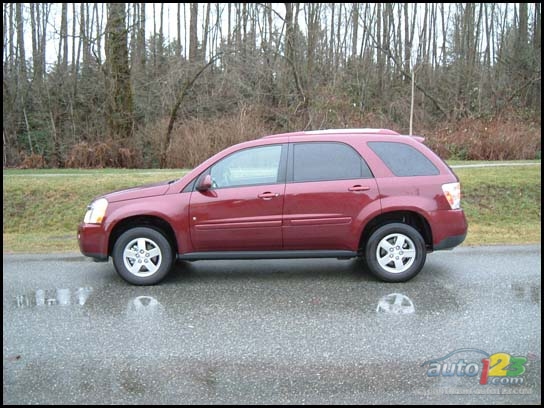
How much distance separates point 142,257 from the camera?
20.3 feet

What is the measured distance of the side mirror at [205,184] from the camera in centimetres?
611

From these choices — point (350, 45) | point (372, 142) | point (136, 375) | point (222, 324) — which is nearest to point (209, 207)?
point (222, 324)

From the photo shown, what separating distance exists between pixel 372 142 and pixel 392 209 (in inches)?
34.4

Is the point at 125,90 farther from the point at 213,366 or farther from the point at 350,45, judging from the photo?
the point at 213,366

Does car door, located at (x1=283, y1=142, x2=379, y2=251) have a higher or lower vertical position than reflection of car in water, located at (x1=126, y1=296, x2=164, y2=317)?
higher

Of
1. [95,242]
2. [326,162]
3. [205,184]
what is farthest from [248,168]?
[95,242]

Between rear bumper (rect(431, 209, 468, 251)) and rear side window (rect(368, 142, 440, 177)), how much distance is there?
20.1 inches

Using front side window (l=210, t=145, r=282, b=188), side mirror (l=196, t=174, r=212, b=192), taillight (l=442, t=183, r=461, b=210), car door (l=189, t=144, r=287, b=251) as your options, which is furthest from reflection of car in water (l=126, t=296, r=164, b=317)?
taillight (l=442, t=183, r=461, b=210)

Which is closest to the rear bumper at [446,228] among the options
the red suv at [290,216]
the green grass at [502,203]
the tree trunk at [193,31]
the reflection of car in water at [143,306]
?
the red suv at [290,216]

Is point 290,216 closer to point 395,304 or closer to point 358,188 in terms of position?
point 358,188

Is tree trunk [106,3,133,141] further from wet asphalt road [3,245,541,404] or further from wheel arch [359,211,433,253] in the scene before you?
wheel arch [359,211,433,253]

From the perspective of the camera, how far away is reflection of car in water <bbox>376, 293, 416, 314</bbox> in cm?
519

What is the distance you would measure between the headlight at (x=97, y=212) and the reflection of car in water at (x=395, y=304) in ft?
10.9

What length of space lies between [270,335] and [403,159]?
290cm
